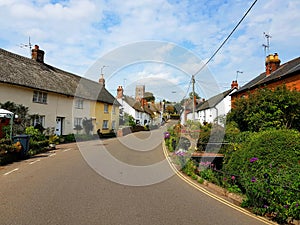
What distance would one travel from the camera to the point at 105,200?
641 centimetres

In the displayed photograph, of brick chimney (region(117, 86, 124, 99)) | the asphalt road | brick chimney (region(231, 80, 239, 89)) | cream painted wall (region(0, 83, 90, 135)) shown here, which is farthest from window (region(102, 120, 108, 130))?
the asphalt road

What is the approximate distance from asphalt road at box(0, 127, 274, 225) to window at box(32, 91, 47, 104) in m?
13.7

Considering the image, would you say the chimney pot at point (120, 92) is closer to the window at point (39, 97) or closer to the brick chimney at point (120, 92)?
the brick chimney at point (120, 92)

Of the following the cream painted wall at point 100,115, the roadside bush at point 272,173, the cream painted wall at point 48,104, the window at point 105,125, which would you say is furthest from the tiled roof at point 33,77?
the roadside bush at point 272,173

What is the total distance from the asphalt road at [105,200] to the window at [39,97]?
45.0 ft

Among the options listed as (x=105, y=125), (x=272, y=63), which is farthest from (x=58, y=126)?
(x=272, y=63)

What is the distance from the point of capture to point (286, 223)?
17.4ft

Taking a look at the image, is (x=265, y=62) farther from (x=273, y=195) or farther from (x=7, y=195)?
(x=7, y=195)

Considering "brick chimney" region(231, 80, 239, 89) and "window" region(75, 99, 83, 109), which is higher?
"brick chimney" region(231, 80, 239, 89)

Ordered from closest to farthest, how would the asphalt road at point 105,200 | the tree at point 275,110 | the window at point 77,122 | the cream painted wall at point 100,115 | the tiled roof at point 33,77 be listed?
1. the asphalt road at point 105,200
2. the tree at point 275,110
3. the tiled roof at point 33,77
4. the window at point 77,122
5. the cream painted wall at point 100,115

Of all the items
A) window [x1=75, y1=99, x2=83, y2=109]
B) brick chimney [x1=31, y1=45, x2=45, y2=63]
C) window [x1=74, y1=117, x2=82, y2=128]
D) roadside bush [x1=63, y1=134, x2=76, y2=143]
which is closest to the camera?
roadside bush [x1=63, y1=134, x2=76, y2=143]

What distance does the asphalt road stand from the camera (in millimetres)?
5211

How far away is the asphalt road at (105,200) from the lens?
17.1 feet

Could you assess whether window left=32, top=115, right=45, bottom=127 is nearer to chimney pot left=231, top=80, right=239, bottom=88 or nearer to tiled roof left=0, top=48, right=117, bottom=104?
tiled roof left=0, top=48, right=117, bottom=104
